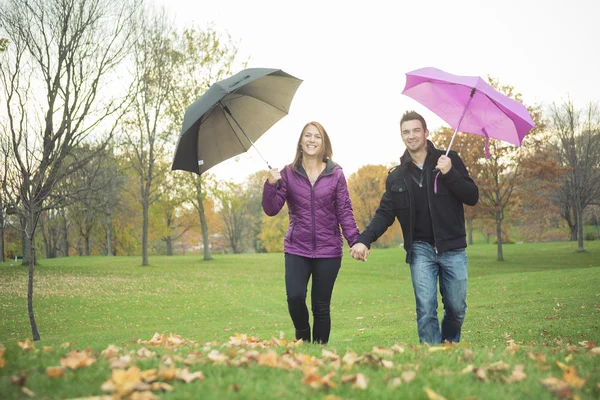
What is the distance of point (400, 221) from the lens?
561 cm

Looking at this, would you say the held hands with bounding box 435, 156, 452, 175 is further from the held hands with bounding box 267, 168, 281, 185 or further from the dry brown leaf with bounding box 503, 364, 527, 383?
the dry brown leaf with bounding box 503, 364, 527, 383

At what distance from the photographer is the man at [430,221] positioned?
17.7 feet

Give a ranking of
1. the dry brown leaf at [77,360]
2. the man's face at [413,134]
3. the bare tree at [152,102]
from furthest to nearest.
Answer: the bare tree at [152,102]
the man's face at [413,134]
the dry brown leaf at [77,360]

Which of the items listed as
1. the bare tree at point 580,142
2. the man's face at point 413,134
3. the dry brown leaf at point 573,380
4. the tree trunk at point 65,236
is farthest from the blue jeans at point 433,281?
the tree trunk at point 65,236

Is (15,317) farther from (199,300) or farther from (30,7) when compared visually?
(30,7)

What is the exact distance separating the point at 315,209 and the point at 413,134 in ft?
4.69

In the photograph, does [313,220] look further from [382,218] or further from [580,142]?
[580,142]

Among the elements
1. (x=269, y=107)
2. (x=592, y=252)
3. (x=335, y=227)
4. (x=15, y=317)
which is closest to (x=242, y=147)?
(x=269, y=107)

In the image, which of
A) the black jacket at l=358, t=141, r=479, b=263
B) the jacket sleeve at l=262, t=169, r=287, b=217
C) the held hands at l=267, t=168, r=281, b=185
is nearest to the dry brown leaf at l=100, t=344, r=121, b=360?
the jacket sleeve at l=262, t=169, r=287, b=217

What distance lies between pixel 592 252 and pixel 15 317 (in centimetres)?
3582

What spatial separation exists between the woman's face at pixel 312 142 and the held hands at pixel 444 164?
1.38 meters

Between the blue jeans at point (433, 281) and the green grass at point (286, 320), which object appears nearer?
the green grass at point (286, 320)

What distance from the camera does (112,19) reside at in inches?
547

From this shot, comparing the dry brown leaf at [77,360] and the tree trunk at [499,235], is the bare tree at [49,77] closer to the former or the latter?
the dry brown leaf at [77,360]
